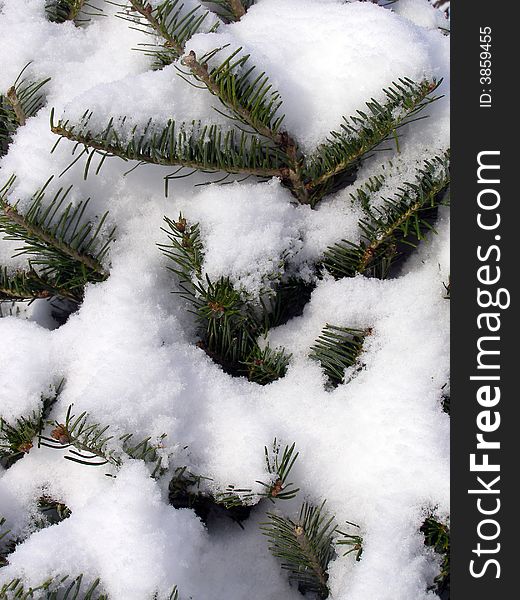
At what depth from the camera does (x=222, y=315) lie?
79 centimetres

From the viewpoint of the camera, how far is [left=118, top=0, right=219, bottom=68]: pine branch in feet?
2.70

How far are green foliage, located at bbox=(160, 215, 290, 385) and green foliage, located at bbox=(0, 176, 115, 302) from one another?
98mm

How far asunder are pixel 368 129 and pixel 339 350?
28cm

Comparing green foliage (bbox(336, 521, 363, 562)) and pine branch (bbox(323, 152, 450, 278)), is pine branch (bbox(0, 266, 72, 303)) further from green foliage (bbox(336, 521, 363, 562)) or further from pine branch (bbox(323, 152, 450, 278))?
green foliage (bbox(336, 521, 363, 562))

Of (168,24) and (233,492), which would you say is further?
(168,24)

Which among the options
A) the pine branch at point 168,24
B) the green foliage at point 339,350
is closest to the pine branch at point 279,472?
the green foliage at point 339,350

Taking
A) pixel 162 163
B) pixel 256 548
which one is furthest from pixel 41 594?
pixel 162 163

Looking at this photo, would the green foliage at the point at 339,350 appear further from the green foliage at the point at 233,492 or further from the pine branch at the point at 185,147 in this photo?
the pine branch at the point at 185,147

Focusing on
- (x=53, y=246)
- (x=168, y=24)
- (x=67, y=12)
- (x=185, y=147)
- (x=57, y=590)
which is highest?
(x=67, y=12)

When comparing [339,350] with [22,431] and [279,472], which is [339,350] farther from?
[22,431]

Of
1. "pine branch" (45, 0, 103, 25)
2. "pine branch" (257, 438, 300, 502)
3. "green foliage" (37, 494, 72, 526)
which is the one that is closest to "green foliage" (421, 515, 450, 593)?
"pine branch" (257, 438, 300, 502)

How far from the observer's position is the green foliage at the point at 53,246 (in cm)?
78

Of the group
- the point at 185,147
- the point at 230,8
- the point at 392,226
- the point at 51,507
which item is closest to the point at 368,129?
the point at 392,226

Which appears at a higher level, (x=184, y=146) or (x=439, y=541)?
(x=184, y=146)
